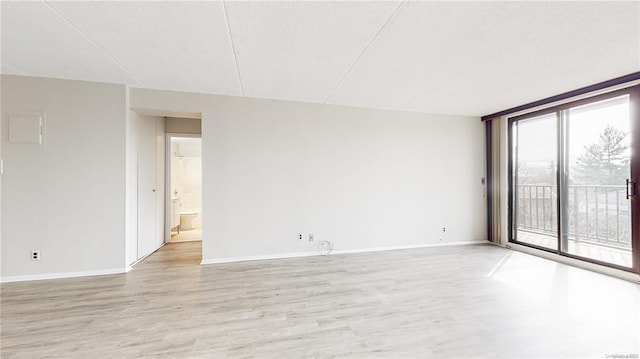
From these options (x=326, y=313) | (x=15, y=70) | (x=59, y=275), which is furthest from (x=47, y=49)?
(x=326, y=313)

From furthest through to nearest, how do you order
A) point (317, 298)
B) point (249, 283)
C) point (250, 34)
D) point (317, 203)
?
point (317, 203), point (249, 283), point (317, 298), point (250, 34)

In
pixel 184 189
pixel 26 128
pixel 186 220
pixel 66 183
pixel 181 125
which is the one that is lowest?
pixel 186 220

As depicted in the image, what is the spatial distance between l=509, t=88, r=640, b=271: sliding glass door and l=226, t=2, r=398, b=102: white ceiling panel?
3551mm

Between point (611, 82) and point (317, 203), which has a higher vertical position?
point (611, 82)

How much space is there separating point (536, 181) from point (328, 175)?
3583mm

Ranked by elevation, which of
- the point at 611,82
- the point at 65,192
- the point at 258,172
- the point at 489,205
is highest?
the point at 611,82

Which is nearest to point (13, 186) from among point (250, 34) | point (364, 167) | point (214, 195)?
point (214, 195)

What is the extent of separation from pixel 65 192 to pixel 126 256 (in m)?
1.08

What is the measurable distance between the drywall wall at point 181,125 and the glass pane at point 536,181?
597 centimetres

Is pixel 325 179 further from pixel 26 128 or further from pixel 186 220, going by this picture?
pixel 186 220

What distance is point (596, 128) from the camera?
11.3 feet

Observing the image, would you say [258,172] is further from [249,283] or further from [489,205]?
[489,205]

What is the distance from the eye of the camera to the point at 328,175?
412 centimetres

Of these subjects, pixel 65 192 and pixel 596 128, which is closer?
pixel 65 192
